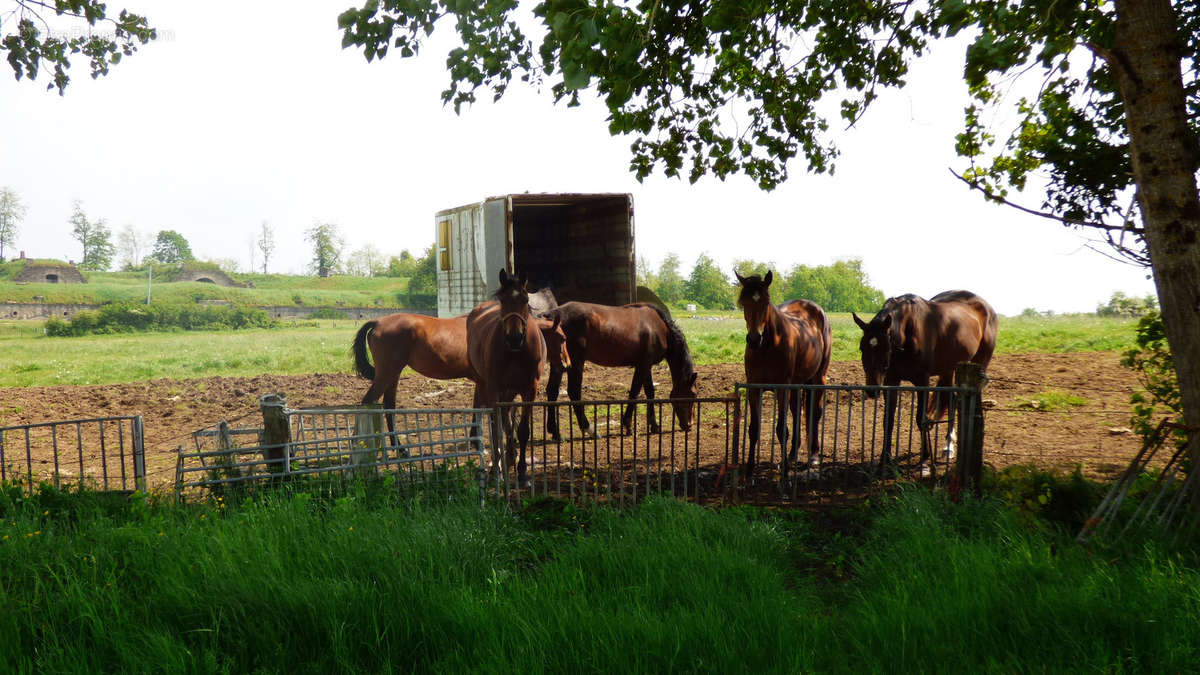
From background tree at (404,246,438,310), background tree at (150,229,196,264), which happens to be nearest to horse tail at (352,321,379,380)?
background tree at (404,246,438,310)

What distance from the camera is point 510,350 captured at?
739cm

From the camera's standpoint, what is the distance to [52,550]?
448cm

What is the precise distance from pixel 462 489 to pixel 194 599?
7.69ft

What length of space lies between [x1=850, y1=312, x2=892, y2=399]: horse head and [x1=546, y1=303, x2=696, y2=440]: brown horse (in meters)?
2.76

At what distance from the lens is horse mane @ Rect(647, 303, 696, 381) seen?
9844 mm

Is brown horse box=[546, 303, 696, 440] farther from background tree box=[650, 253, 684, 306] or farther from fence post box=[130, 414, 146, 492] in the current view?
background tree box=[650, 253, 684, 306]

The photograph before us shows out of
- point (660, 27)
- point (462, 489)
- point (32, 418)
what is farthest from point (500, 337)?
point (32, 418)

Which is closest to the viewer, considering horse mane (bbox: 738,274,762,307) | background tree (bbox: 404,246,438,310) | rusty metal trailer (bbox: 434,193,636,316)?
horse mane (bbox: 738,274,762,307)

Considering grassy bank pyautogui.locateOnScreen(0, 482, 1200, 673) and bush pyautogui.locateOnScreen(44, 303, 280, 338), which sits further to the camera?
bush pyautogui.locateOnScreen(44, 303, 280, 338)

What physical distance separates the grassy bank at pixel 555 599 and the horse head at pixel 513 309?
92.4 inches

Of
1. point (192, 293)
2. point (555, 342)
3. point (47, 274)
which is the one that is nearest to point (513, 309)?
point (555, 342)

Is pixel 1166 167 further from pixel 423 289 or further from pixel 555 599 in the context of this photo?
pixel 423 289

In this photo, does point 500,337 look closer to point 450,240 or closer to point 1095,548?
point 1095,548

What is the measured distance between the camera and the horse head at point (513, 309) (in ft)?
22.8
